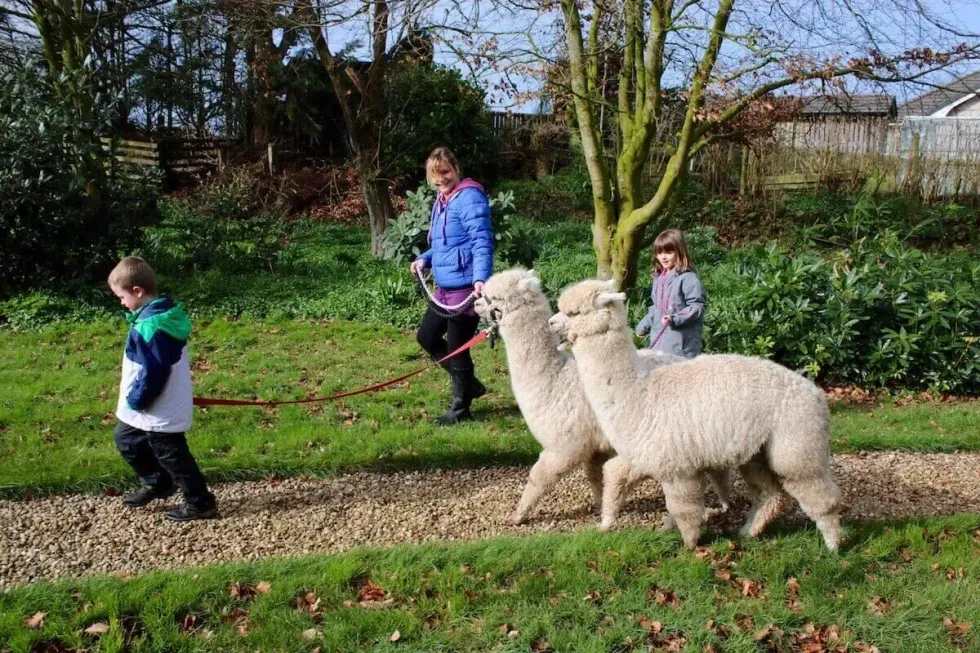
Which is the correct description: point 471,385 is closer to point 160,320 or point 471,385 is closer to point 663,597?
point 160,320

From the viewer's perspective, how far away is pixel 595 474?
17.9ft

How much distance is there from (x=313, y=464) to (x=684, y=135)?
565cm

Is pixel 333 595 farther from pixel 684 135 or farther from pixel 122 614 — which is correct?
pixel 684 135

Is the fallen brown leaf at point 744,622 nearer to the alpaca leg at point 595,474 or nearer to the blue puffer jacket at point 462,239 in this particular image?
the alpaca leg at point 595,474

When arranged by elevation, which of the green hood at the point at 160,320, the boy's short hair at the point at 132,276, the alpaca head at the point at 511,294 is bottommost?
the green hood at the point at 160,320

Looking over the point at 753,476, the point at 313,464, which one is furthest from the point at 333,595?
the point at 753,476

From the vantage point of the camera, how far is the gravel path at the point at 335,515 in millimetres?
4871

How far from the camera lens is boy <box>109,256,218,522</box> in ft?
16.1

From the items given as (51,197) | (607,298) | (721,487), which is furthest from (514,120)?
(607,298)

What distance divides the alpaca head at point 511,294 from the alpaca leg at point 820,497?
1857 mm

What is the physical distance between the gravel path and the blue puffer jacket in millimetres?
1574

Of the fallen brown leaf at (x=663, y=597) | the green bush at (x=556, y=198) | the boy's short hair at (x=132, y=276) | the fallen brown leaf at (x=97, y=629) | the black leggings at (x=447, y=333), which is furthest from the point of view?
the green bush at (x=556, y=198)

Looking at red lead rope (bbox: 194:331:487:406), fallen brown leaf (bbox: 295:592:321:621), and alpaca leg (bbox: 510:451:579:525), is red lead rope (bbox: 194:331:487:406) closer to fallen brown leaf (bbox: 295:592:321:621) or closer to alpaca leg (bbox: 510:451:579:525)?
alpaca leg (bbox: 510:451:579:525)

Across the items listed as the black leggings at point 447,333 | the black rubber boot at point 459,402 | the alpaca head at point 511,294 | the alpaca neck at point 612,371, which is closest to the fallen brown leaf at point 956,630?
the alpaca neck at point 612,371
